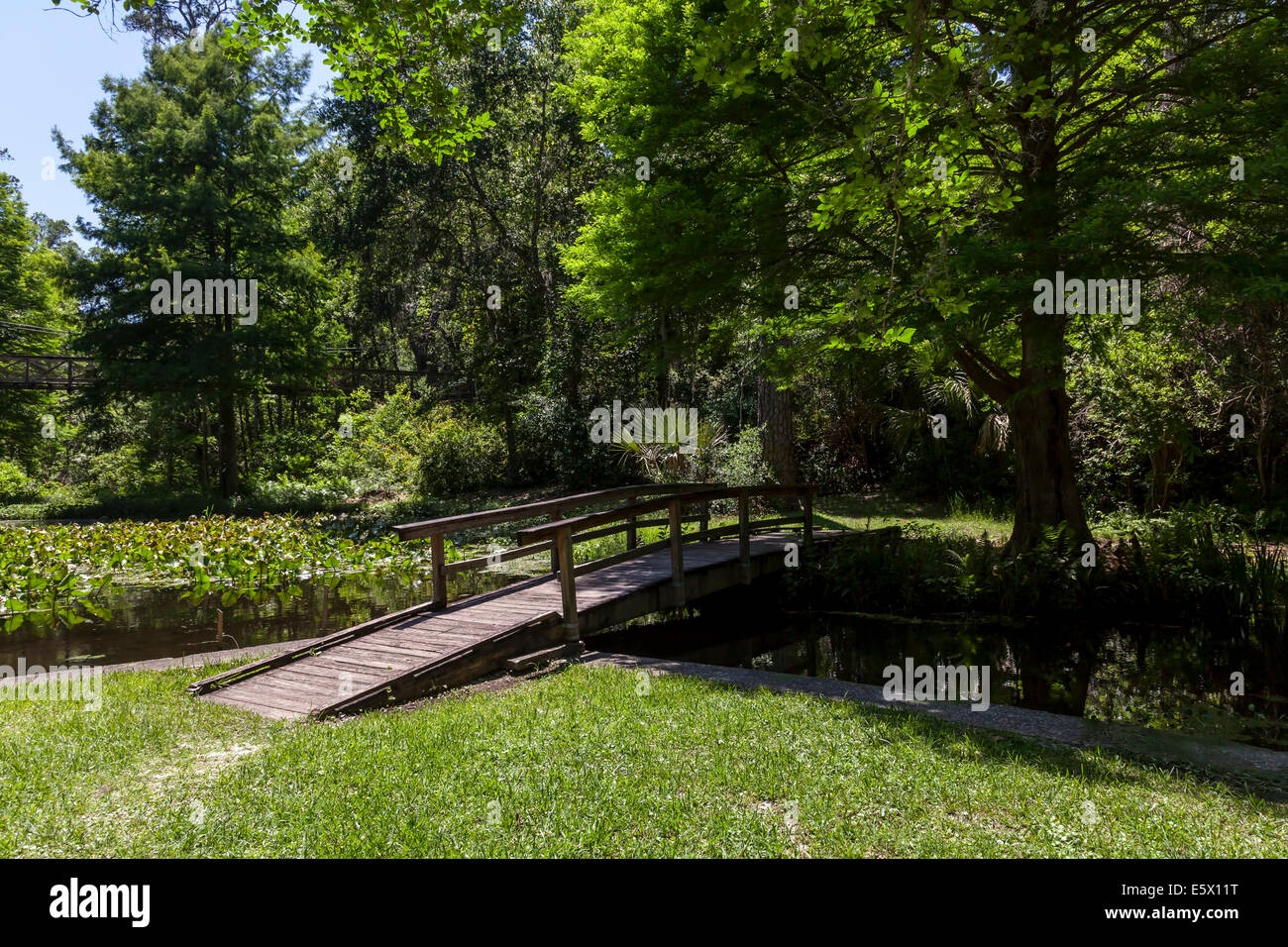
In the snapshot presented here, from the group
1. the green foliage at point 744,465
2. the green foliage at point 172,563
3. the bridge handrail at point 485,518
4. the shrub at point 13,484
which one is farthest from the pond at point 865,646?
the shrub at point 13,484

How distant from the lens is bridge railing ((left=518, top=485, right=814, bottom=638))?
8609 millimetres

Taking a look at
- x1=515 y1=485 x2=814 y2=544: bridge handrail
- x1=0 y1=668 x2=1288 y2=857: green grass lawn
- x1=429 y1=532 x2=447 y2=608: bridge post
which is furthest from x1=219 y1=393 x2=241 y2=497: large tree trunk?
x1=0 y1=668 x2=1288 y2=857: green grass lawn

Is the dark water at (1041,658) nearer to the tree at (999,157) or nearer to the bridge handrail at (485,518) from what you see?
the bridge handrail at (485,518)

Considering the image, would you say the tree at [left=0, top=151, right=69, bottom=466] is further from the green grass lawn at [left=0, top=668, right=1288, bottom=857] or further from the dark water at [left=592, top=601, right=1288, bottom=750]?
the green grass lawn at [left=0, top=668, right=1288, bottom=857]

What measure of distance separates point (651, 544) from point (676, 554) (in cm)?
101

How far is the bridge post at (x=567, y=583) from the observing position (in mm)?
8570

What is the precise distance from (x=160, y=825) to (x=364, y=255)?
3048 centimetres

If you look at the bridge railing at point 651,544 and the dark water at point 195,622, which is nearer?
the bridge railing at point 651,544

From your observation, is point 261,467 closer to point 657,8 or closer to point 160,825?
point 657,8

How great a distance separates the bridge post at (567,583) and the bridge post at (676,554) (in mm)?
2067

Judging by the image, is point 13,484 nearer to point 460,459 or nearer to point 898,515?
point 460,459

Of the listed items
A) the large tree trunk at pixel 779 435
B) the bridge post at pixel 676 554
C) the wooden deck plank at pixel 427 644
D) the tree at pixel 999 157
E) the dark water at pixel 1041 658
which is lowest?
the dark water at pixel 1041 658

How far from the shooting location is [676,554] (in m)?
10.6

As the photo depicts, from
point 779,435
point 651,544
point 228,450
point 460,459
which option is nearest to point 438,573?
point 651,544
